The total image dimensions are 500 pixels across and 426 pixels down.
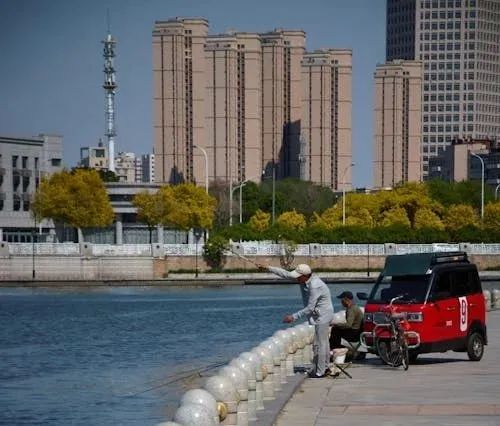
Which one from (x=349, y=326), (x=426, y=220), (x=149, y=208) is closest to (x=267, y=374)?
(x=349, y=326)

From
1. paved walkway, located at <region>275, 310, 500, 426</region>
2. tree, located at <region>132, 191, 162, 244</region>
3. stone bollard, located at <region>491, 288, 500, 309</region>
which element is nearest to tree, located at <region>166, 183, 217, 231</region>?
tree, located at <region>132, 191, 162, 244</region>

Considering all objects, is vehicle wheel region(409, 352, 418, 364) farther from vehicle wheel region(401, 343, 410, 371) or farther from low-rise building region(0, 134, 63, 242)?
low-rise building region(0, 134, 63, 242)

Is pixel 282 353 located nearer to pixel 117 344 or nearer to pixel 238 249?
pixel 117 344

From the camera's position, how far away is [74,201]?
114 metres

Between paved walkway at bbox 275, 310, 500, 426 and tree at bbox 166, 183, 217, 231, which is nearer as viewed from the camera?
paved walkway at bbox 275, 310, 500, 426

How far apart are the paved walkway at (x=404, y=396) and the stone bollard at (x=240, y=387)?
898 mm

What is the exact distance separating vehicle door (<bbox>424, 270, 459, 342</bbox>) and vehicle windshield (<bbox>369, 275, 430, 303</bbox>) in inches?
7.2

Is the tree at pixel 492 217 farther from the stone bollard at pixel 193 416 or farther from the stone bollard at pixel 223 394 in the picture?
the stone bollard at pixel 193 416

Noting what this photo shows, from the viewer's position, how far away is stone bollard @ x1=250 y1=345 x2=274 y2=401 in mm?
22656

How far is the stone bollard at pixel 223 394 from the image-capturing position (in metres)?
18.2

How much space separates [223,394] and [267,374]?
477cm

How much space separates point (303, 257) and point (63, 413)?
8405 centimetres

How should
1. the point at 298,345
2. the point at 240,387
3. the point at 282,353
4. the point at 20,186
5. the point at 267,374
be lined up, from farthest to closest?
the point at 20,186
the point at 298,345
the point at 282,353
the point at 267,374
the point at 240,387

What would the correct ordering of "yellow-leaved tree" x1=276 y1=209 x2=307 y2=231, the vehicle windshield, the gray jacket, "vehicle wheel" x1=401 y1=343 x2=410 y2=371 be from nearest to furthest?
1. the gray jacket
2. "vehicle wheel" x1=401 y1=343 x2=410 y2=371
3. the vehicle windshield
4. "yellow-leaved tree" x1=276 y1=209 x2=307 y2=231
